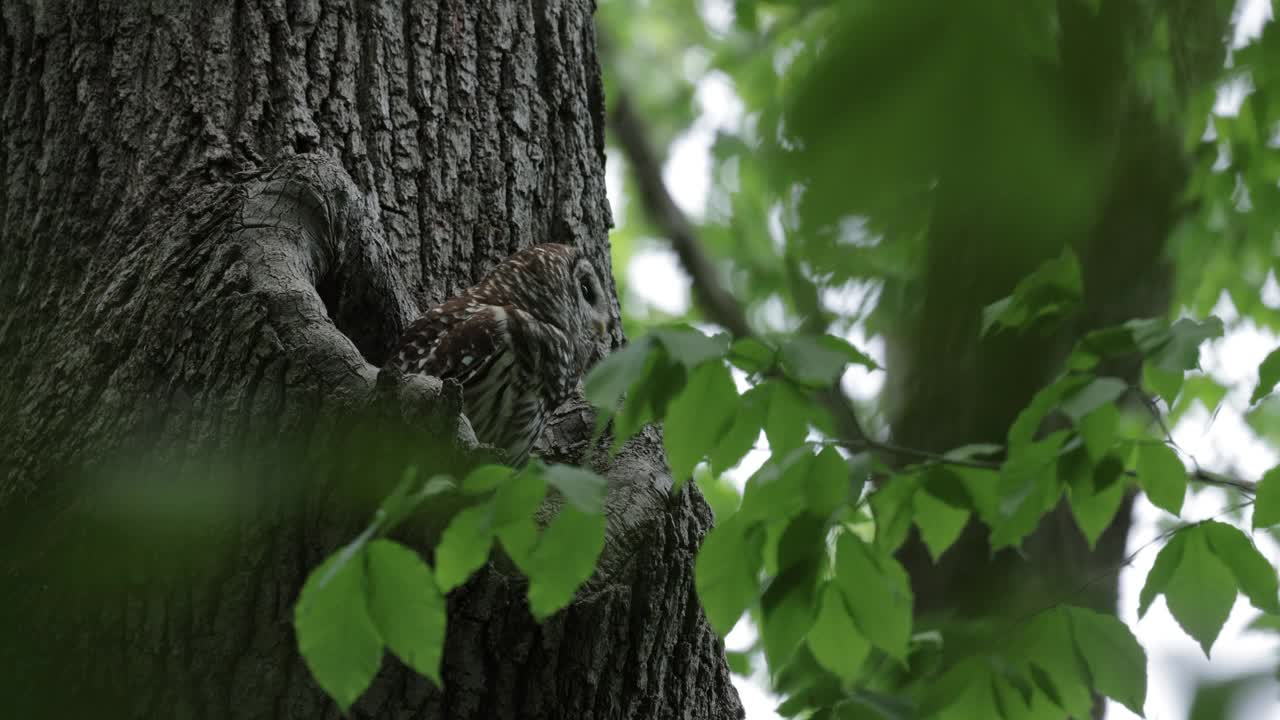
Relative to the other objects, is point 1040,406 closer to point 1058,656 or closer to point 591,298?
point 1058,656

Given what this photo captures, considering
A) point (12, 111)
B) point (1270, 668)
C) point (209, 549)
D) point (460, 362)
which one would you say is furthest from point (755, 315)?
point (1270, 668)

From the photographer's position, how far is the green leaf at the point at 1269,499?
192 cm

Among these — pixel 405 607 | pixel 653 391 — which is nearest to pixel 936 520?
pixel 653 391

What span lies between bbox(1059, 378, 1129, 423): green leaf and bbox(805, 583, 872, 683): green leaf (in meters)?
0.50

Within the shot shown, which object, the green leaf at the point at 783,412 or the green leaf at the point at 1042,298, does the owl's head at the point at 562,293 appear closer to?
the green leaf at the point at 783,412

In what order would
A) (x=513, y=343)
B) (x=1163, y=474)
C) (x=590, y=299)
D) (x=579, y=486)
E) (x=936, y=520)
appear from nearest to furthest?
Answer: (x=579, y=486) < (x=1163, y=474) < (x=936, y=520) < (x=513, y=343) < (x=590, y=299)

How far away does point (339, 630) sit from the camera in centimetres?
130

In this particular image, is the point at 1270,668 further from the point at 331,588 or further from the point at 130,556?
the point at 130,556

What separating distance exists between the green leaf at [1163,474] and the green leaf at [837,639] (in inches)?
26.4

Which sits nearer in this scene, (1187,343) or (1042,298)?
(1187,343)

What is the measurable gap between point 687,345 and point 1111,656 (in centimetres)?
106

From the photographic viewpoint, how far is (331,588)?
130 centimetres

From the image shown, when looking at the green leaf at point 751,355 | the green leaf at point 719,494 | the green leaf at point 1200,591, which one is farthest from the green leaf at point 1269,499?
the green leaf at point 719,494

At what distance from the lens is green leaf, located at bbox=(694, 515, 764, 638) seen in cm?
179
